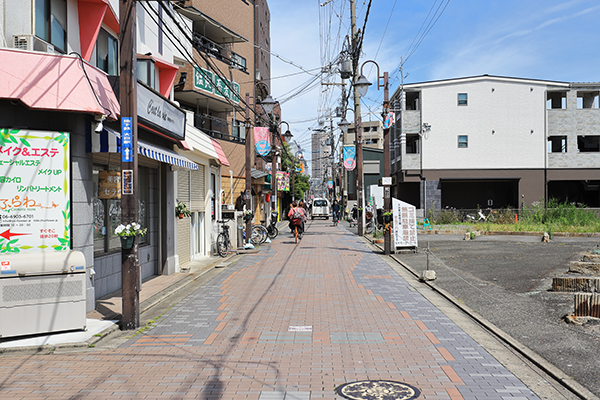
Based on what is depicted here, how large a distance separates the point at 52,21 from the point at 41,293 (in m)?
4.85

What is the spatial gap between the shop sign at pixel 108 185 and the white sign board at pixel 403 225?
11.0 m

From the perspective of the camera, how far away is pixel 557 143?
135 feet

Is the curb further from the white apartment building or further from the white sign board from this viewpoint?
the white apartment building

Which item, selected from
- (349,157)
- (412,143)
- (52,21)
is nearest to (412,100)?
(412,143)

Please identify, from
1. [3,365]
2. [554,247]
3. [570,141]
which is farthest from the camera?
[570,141]

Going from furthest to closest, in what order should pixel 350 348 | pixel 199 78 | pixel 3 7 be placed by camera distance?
pixel 199 78 → pixel 3 7 → pixel 350 348

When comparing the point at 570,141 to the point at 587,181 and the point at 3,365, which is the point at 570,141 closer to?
the point at 587,181

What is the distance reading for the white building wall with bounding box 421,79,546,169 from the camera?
39.9 m

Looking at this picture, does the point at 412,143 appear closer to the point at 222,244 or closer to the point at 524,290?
the point at 222,244

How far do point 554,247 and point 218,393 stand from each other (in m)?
17.7

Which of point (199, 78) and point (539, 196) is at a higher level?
point (199, 78)

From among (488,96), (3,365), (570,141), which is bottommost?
(3,365)

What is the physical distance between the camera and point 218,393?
5.23m

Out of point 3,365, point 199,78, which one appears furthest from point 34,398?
point 199,78
